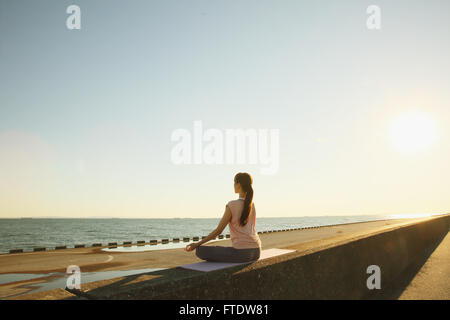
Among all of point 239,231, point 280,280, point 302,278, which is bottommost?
point 302,278

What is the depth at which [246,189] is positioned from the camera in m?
5.14

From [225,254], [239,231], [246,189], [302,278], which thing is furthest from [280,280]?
[246,189]

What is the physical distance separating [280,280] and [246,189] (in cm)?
187

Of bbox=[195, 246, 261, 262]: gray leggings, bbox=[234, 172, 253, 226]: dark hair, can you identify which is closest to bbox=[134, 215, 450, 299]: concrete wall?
bbox=[195, 246, 261, 262]: gray leggings

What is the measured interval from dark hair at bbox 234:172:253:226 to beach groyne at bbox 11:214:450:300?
106 cm

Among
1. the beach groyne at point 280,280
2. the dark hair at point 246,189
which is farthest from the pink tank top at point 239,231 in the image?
the beach groyne at point 280,280

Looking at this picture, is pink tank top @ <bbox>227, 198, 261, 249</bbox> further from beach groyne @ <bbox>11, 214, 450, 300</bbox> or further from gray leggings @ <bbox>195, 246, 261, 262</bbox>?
beach groyne @ <bbox>11, 214, 450, 300</bbox>

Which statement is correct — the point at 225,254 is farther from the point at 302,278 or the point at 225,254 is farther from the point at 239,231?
the point at 302,278

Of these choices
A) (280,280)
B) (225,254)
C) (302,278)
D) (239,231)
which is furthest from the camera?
(239,231)

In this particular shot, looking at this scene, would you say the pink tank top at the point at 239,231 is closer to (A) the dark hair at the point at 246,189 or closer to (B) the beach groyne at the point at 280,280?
(A) the dark hair at the point at 246,189

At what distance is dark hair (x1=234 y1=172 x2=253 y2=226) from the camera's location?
4.91m
